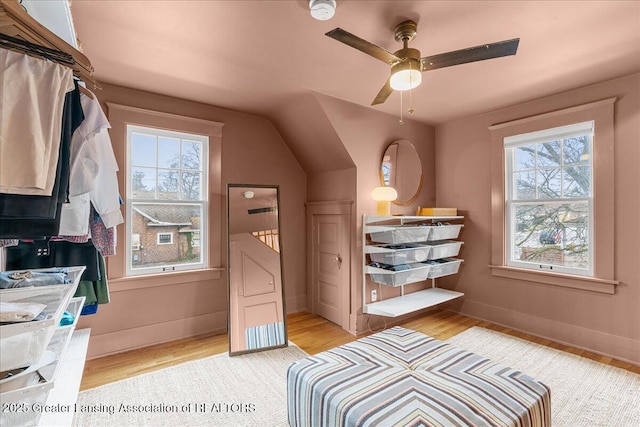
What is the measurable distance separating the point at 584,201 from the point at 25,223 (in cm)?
408

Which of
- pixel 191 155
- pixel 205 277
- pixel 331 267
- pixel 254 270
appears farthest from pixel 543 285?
pixel 191 155

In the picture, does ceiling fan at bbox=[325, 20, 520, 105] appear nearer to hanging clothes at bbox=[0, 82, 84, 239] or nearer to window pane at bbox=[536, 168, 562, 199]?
hanging clothes at bbox=[0, 82, 84, 239]

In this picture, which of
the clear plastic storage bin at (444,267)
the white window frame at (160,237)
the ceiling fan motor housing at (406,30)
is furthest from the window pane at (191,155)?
the clear plastic storage bin at (444,267)

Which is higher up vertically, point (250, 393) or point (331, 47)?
point (331, 47)

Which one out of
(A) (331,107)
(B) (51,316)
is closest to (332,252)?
(A) (331,107)

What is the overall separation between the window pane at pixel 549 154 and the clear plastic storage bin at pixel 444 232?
3.60ft

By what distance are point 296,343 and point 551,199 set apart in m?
3.07

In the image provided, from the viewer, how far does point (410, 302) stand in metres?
3.44

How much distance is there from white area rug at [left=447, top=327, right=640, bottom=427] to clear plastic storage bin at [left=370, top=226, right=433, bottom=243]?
112 centimetres

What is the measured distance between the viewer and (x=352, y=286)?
3352mm

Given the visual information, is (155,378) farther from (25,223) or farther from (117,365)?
(25,223)

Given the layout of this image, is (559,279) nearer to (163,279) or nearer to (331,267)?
(331,267)

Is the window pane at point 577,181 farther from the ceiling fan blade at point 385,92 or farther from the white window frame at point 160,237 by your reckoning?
the white window frame at point 160,237

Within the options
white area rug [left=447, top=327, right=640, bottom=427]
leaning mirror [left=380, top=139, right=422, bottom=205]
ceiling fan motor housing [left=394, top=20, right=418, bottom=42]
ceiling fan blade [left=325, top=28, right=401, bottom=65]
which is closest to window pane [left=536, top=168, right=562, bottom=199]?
leaning mirror [left=380, top=139, right=422, bottom=205]
